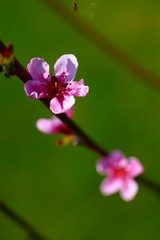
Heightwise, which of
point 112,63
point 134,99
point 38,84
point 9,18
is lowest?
point 134,99

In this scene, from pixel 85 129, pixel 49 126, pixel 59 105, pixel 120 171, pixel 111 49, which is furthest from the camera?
pixel 85 129

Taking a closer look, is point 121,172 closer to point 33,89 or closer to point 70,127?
point 70,127

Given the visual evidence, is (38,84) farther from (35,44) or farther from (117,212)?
(35,44)

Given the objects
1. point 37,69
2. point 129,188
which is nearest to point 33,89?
point 37,69

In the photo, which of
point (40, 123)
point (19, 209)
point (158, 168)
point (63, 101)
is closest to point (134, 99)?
point (158, 168)

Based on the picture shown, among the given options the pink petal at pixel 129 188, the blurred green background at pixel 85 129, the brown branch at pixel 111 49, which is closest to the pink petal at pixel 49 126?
the pink petal at pixel 129 188

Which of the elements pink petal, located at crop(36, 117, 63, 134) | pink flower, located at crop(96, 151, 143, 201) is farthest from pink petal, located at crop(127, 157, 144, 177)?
pink petal, located at crop(36, 117, 63, 134)
